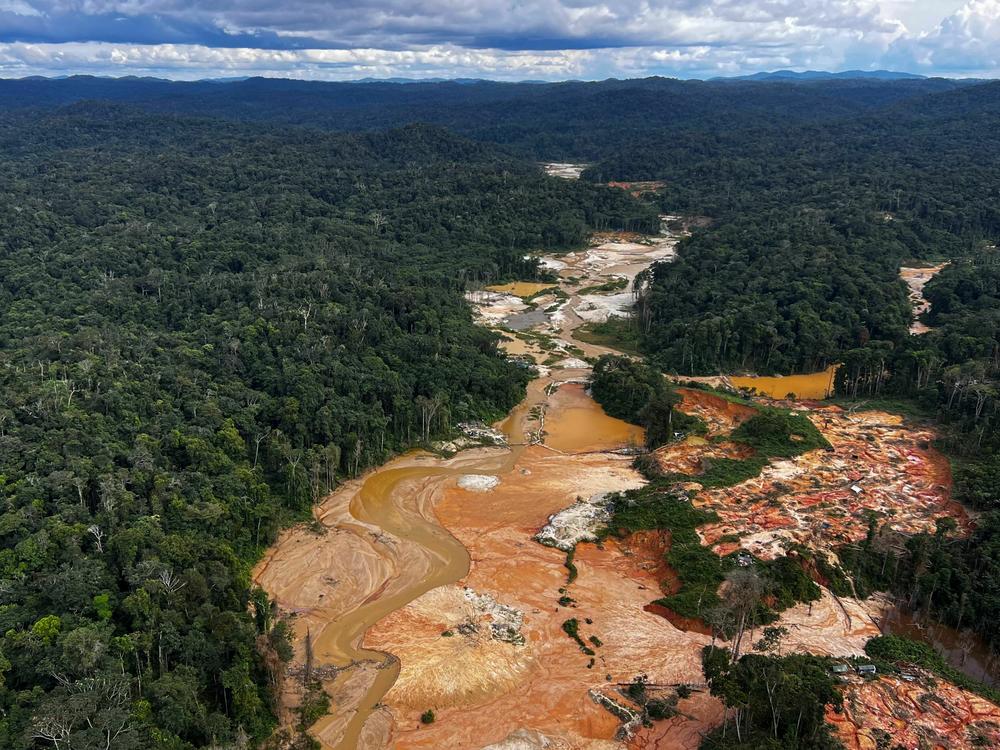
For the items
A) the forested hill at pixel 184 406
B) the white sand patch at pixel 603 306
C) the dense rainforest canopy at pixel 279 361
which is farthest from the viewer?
the white sand patch at pixel 603 306

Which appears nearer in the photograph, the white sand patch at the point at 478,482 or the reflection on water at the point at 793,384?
the white sand patch at the point at 478,482

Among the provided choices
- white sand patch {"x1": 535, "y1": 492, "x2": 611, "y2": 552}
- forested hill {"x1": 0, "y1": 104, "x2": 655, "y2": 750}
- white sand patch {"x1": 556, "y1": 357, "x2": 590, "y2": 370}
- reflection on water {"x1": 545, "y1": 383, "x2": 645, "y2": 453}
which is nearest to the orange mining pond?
forested hill {"x1": 0, "y1": 104, "x2": 655, "y2": 750}

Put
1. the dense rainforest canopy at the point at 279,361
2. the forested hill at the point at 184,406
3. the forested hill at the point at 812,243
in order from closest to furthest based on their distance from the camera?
the forested hill at the point at 184,406
the dense rainforest canopy at the point at 279,361
the forested hill at the point at 812,243

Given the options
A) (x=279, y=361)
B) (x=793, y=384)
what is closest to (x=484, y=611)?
(x=279, y=361)

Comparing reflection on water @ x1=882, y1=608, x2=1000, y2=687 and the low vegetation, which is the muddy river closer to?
the low vegetation

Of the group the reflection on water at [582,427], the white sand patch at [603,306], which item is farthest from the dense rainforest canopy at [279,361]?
the white sand patch at [603,306]

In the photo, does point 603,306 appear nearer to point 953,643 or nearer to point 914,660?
point 953,643

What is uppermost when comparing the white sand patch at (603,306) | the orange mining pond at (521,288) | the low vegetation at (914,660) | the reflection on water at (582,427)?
the orange mining pond at (521,288)

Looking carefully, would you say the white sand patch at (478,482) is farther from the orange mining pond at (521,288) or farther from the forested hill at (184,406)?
the orange mining pond at (521,288)
